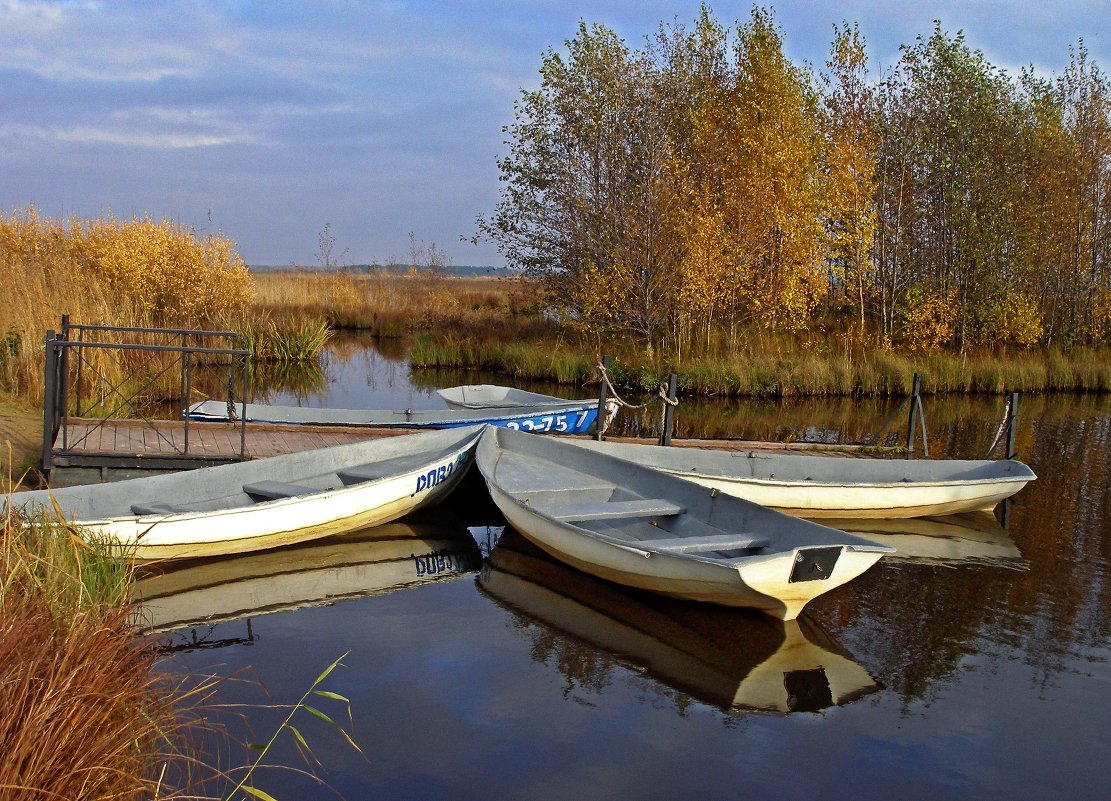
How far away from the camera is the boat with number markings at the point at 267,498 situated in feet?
25.2

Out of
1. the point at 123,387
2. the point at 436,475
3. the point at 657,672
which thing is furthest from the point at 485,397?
the point at 657,672

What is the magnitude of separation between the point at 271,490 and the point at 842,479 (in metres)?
6.15

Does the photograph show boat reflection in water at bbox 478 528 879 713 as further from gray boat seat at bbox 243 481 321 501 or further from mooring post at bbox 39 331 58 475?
mooring post at bbox 39 331 58 475

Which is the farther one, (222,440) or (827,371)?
(827,371)

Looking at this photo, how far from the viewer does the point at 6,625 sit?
370 cm

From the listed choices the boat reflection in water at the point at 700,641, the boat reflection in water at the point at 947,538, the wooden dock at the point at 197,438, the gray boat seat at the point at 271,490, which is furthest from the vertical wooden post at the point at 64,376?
the boat reflection in water at the point at 947,538

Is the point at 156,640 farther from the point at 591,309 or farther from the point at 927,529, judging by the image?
the point at 591,309

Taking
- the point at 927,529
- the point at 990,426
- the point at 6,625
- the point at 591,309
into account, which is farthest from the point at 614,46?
the point at 6,625

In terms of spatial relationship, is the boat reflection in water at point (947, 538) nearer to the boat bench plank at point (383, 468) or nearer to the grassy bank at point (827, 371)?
the boat bench plank at point (383, 468)

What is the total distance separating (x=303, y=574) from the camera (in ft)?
28.2

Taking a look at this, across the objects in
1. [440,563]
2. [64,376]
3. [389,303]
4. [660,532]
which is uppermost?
[389,303]

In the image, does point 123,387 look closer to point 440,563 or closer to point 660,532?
point 440,563

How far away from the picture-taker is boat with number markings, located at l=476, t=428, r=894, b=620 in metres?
6.83

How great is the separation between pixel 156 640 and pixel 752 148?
19.8 m
